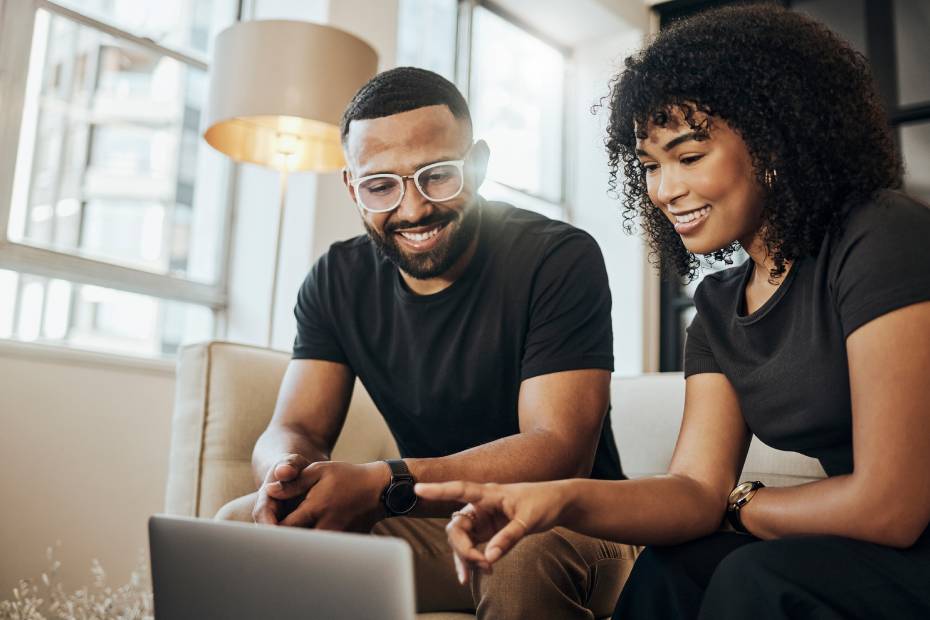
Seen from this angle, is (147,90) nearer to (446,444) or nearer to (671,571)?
(446,444)

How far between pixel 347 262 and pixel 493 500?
0.91 metres

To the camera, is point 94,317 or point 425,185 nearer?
point 425,185

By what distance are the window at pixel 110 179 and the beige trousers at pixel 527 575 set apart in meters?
1.64

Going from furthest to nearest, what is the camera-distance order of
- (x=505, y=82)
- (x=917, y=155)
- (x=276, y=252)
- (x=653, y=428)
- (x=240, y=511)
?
(x=505, y=82)
(x=917, y=155)
(x=276, y=252)
(x=653, y=428)
(x=240, y=511)

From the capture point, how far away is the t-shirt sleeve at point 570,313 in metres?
1.40

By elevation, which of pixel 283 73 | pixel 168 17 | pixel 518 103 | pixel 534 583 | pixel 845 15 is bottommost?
pixel 534 583

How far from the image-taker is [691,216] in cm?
115

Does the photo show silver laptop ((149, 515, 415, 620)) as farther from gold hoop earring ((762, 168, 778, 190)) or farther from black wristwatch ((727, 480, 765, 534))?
gold hoop earring ((762, 168, 778, 190))

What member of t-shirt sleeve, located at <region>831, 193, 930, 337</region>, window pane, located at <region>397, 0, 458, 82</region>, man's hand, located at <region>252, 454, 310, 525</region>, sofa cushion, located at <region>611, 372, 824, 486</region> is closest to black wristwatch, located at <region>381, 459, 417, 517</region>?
man's hand, located at <region>252, 454, 310, 525</region>

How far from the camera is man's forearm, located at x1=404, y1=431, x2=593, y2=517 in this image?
1.24m

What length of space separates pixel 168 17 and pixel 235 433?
6.36 ft

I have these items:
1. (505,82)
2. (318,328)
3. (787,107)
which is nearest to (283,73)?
(318,328)

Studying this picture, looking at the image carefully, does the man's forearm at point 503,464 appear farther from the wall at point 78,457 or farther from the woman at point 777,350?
the wall at point 78,457

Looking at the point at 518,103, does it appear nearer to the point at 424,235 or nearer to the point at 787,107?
the point at 424,235
